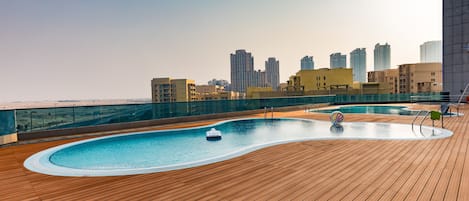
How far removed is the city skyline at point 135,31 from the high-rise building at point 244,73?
225 ft

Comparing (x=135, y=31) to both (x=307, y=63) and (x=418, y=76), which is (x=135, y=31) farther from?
(x=307, y=63)

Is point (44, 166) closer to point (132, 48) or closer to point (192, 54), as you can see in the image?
point (132, 48)

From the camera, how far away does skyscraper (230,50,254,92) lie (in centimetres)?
12116

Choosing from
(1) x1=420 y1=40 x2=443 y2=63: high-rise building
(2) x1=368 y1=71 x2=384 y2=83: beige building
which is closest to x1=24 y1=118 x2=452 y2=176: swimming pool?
(2) x1=368 y1=71 x2=384 y2=83: beige building

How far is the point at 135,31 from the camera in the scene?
31.2 meters

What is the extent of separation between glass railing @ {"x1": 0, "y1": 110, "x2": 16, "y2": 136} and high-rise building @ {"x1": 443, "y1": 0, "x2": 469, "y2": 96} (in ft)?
83.0

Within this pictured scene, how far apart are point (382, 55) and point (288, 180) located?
6376 inches

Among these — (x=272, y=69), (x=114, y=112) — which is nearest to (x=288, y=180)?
(x=114, y=112)

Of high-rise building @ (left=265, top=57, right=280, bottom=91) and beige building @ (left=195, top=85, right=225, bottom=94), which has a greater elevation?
high-rise building @ (left=265, top=57, right=280, bottom=91)

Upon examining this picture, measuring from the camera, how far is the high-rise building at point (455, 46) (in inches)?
760

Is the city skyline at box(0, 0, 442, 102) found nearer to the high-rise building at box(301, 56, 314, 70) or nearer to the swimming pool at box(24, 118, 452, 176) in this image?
the swimming pool at box(24, 118, 452, 176)

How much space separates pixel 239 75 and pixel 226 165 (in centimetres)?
11853

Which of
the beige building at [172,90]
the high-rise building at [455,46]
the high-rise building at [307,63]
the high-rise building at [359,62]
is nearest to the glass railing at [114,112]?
the high-rise building at [455,46]

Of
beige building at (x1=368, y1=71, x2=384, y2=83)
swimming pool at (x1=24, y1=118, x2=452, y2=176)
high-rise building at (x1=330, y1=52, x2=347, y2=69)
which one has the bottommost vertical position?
swimming pool at (x1=24, y1=118, x2=452, y2=176)
